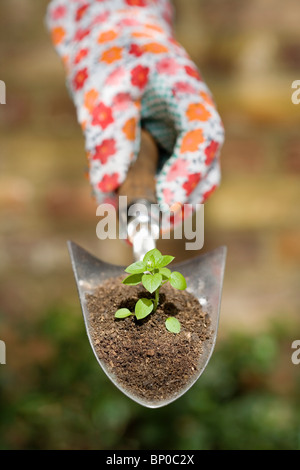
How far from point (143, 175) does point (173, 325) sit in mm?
152

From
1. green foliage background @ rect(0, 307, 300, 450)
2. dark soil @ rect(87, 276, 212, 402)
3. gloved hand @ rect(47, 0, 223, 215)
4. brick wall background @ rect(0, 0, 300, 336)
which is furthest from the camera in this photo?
brick wall background @ rect(0, 0, 300, 336)

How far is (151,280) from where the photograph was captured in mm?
346

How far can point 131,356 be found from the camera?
1.10 ft

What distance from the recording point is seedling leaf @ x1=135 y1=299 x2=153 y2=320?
1.11 ft

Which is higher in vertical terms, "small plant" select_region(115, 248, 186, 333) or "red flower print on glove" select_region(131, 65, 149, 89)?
"red flower print on glove" select_region(131, 65, 149, 89)

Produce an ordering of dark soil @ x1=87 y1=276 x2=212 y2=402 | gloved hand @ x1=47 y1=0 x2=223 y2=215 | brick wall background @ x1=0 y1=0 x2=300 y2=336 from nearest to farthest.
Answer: dark soil @ x1=87 y1=276 x2=212 y2=402 < gloved hand @ x1=47 y1=0 x2=223 y2=215 < brick wall background @ x1=0 y1=0 x2=300 y2=336

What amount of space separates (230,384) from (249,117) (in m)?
0.49

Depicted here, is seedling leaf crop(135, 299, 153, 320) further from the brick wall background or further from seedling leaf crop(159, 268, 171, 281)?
the brick wall background

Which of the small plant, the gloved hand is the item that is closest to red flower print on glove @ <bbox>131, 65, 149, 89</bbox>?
the gloved hand

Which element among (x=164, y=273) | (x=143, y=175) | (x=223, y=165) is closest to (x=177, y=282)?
(x=164, y=273)

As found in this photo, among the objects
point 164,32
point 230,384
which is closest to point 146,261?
point 164,32

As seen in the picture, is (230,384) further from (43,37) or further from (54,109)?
(43,37)

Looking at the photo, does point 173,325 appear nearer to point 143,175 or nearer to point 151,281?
point 151,281

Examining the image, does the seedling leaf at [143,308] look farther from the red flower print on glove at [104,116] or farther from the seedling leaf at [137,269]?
the red flower print on glove at [104,116]
